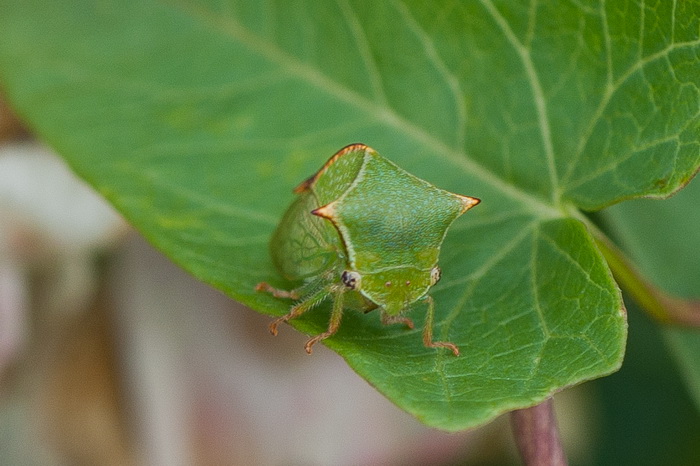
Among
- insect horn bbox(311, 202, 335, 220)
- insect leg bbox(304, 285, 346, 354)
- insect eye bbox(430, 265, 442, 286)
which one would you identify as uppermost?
insect horn bbox(311, 202, 335, 220)

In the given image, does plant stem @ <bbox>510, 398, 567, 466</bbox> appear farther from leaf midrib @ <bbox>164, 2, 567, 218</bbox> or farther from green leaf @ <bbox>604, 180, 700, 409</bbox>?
green leaf @ <bbox>604, 180, 700, 409</bbox>

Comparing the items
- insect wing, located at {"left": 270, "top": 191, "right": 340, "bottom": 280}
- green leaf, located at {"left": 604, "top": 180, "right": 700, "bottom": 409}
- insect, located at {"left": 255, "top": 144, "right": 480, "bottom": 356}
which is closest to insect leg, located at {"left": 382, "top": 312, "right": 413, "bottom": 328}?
insect, located at {"left": 255, "top": 144, "right": 480, "bottom": 356}

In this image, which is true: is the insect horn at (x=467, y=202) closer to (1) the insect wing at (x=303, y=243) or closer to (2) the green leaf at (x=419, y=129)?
(2) the green leaf at (x=419, y=129)

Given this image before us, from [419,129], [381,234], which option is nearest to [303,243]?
[381,234]

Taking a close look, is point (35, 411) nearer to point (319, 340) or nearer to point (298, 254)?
point (298, 254)

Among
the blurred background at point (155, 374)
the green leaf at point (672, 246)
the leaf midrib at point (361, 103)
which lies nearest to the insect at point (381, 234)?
the leaf midrib at point (361, 103)
